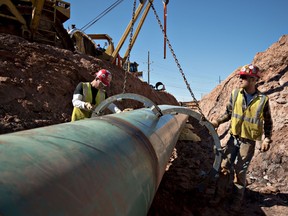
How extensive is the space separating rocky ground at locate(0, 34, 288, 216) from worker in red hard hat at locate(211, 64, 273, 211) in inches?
9.0

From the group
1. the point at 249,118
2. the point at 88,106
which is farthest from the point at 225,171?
the point at 88,106

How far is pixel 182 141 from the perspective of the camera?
7.94 m

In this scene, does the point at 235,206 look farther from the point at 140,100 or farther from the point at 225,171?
the point at 140,100

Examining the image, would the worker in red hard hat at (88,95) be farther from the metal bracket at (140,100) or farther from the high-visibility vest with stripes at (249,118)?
the high-visibility vest with stripes at (249,118)

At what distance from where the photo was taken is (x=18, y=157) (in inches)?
42.8

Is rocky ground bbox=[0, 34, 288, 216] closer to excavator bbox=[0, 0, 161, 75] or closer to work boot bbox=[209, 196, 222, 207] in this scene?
work boot bbox=[209, 196, 222, 207]

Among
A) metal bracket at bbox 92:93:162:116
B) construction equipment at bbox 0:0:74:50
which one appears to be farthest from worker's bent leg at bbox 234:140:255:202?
construction equipment at bbox 0:0:74:50

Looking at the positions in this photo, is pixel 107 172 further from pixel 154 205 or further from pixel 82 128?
pixel 154 205

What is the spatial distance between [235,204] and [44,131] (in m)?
3.80

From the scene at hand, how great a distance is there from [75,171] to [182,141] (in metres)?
6.85

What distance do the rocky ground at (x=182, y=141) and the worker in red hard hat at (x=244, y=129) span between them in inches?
9.0

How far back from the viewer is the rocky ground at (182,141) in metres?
4.66

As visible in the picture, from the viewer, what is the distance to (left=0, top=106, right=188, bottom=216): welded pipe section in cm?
98

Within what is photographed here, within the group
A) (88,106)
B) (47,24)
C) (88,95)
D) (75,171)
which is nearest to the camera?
(75,171)
